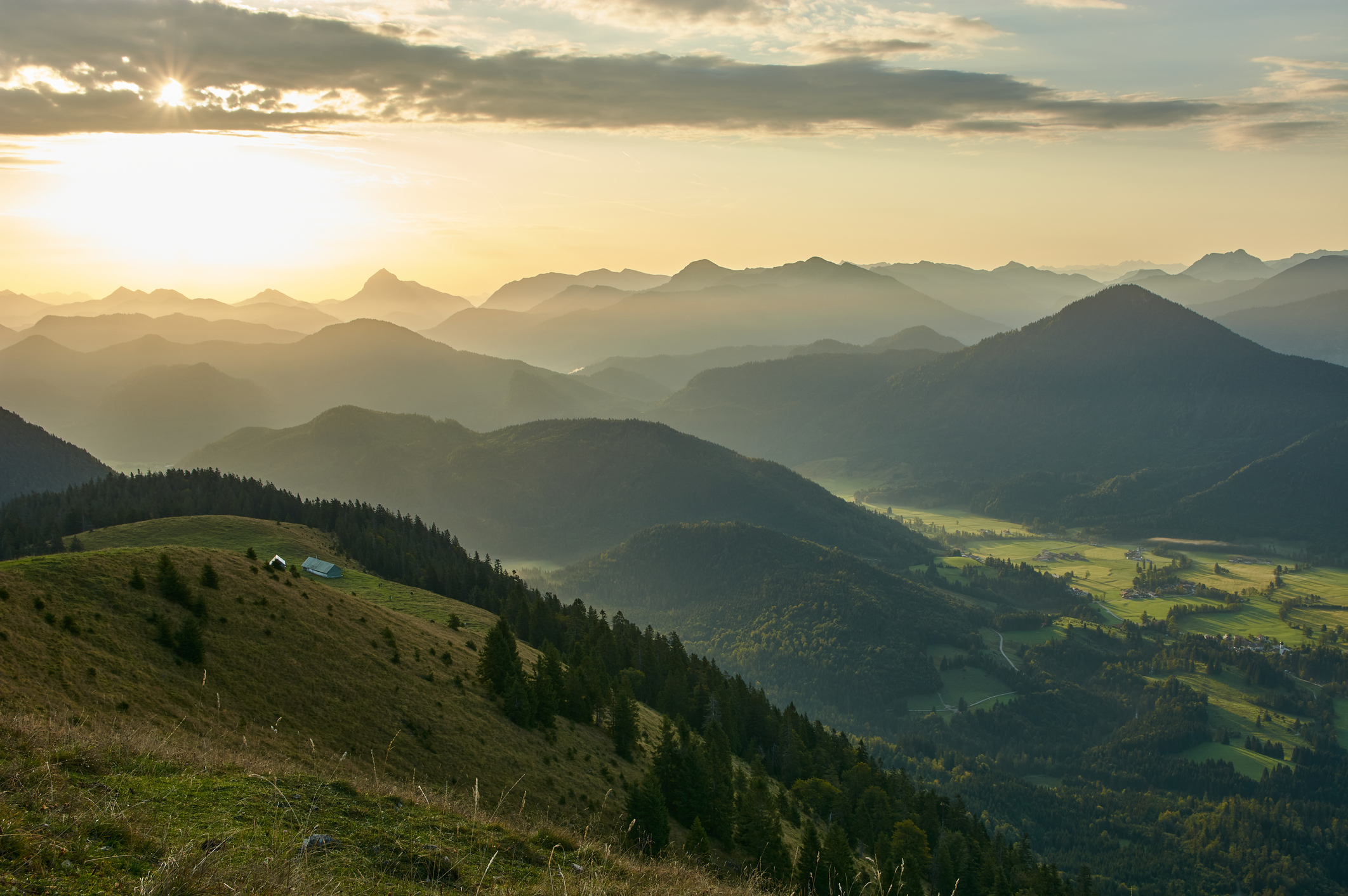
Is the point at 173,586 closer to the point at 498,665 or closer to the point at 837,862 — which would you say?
the point at 498,665

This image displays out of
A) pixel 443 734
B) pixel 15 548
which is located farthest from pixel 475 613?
pixel 15 548

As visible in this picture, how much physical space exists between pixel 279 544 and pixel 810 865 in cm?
10376

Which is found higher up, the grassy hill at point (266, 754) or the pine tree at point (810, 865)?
the grassy hill at point (266, 754)

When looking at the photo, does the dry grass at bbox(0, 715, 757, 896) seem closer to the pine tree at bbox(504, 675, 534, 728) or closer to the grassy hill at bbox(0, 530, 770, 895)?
the grassy hill at bbox(0, 530, 770, 895)

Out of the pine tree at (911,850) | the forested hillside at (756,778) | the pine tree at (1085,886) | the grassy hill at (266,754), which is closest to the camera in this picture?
the grassy hill at (266,754)

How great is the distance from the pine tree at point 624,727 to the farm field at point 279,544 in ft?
92.7

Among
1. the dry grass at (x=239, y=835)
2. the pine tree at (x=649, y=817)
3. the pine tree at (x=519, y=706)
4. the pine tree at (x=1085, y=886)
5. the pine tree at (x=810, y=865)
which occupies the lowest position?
the pine tree at (x=1085, y=886)

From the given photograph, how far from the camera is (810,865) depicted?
5034 centimetres

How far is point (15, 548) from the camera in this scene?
128m

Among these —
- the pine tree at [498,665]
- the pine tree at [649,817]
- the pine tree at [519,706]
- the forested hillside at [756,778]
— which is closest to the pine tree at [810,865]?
the forested hillside at [756,778]

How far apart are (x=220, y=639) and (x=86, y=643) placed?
8614mm

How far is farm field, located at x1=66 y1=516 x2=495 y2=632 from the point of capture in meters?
100

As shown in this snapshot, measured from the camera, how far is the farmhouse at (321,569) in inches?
4166

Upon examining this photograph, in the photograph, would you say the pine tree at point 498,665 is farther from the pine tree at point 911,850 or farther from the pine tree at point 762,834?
the pine tree at point 911,850
